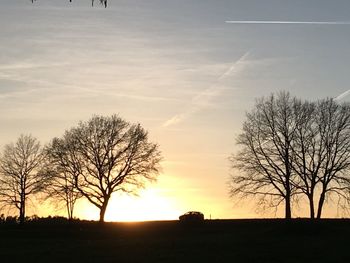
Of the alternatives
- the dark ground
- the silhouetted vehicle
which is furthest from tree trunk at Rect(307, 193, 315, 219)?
the silhouetted vehicle

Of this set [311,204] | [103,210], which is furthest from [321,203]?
[103,210]

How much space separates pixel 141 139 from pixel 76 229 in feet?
54.4

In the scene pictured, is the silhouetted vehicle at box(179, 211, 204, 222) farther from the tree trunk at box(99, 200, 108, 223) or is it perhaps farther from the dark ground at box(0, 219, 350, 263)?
the tree trunk at box(99, 200, 108, 223)

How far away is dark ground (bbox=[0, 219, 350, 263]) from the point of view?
3675cm

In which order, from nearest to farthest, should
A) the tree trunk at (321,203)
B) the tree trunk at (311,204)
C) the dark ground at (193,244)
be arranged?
the dark ground at (193,244)
the tree trunk at (311,204)
the tree trunk at (321,203)

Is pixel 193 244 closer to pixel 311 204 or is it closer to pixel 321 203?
pixel 311 204

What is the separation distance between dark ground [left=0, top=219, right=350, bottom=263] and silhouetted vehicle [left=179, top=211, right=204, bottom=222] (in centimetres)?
289

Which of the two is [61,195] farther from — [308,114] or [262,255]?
[262,255]

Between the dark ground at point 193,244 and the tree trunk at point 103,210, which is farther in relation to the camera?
the tree trunk at point 103,210

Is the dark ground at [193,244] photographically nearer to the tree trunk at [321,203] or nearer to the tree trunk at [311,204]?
the tree trunk at [311,204]

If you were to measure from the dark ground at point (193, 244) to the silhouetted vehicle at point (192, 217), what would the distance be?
2.89m

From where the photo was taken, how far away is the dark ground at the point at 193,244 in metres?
36.8

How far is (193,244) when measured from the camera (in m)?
43.8

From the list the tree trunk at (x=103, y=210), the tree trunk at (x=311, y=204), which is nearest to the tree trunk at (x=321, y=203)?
the tree trunk at (x=311, y=204)
